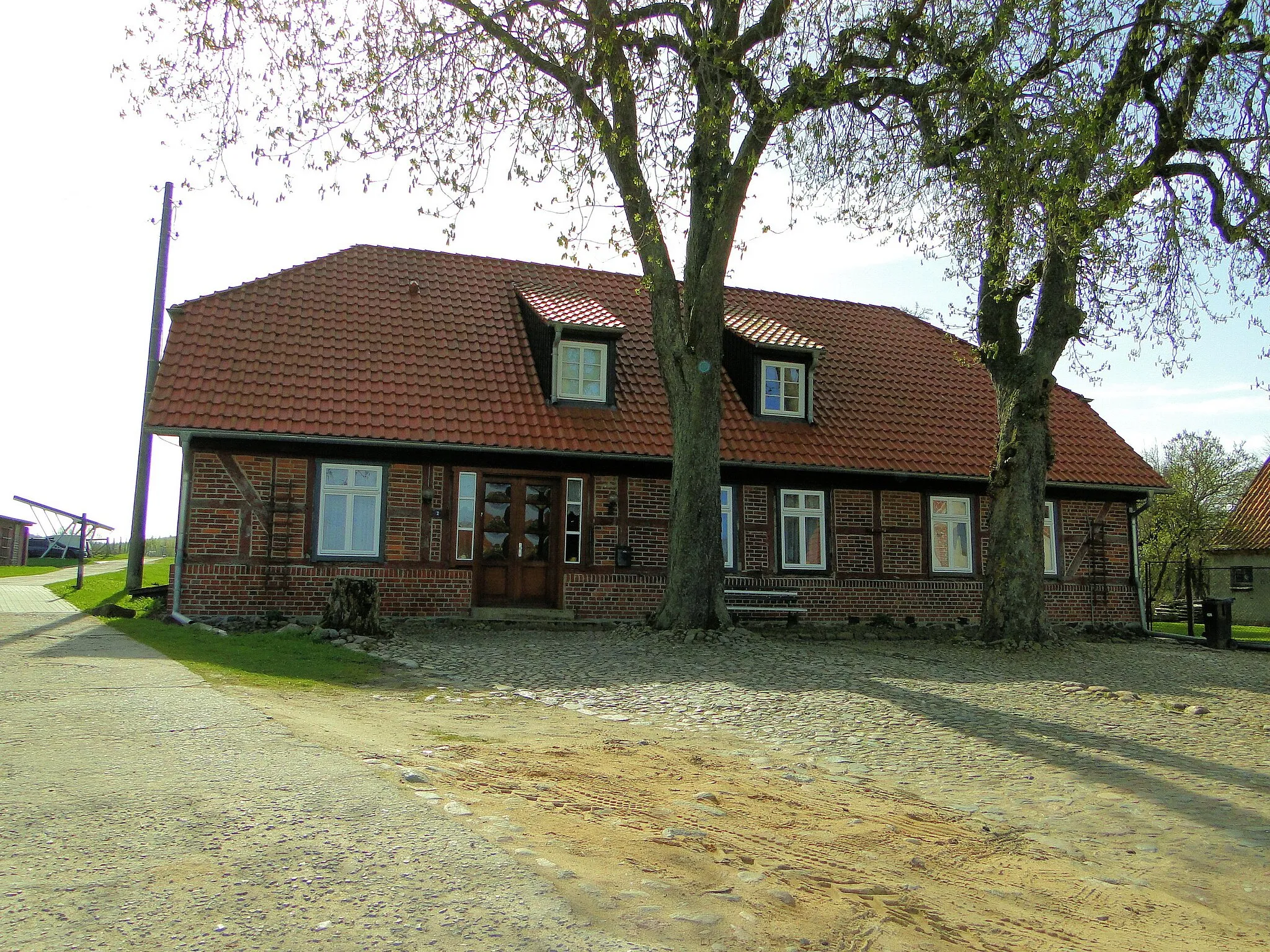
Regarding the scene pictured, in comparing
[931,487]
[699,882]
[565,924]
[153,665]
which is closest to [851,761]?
[699,882]

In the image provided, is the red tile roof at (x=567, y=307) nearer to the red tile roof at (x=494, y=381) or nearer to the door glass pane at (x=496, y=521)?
the red tile roof at (x=494, y=381)

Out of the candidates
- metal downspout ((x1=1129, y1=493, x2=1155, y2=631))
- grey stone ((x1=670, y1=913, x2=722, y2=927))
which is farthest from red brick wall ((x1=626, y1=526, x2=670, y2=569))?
grey stone ((x1=670, y1=913, x2=722, y2=927))

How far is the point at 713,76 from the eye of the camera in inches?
456

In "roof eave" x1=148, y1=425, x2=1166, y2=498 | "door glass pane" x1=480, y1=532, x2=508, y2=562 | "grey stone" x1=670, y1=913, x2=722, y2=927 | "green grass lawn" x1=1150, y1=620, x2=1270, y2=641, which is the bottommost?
"grey stone" x1=670, y1=913, x2=722, y2=927

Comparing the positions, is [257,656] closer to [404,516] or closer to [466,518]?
[404,516]

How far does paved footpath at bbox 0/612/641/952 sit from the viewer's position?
121 inches

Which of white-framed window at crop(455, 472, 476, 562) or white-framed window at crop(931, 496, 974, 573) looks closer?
white-framed window at crop(455, 472, 476, 562)

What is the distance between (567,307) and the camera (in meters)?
17.6

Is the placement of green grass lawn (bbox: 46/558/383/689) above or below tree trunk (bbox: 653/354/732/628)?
below

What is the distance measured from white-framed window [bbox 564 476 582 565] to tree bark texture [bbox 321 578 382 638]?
13.3ft

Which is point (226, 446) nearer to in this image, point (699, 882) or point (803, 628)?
point (803, 628)

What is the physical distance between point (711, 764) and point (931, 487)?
13.4 meters

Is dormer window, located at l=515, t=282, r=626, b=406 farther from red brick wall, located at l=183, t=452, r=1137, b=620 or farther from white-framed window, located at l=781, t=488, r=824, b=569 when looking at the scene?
white-framed window, located at l=781, t=488, r=824, b=569

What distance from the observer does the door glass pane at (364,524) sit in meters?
15.1
